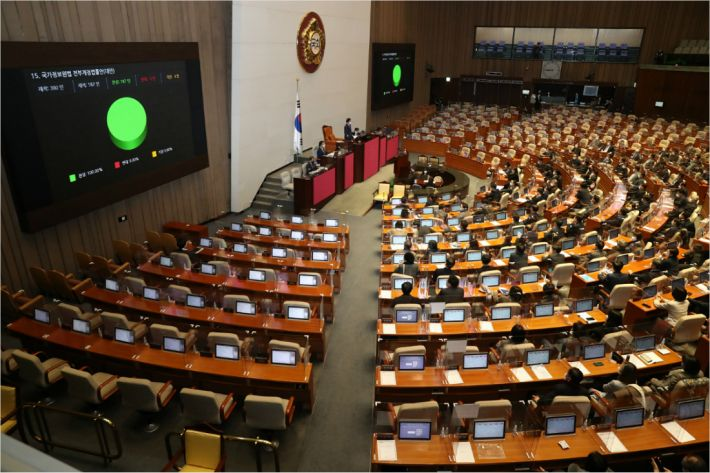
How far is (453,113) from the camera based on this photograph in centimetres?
2966

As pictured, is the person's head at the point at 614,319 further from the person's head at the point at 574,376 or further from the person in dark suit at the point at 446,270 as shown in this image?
the person in dark suit at the point at 446,270

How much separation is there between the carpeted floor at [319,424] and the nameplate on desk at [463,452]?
129 cm

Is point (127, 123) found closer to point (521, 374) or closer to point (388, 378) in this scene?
point (388, 378)

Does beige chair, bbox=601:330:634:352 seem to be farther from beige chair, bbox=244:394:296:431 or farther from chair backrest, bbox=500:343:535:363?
beige chair, bbox=244:394:296:431

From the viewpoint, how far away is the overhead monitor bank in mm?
9133

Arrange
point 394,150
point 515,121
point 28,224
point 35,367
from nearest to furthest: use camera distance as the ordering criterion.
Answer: point 35,367 → point 28,224 → point 394,150 → point 515,121

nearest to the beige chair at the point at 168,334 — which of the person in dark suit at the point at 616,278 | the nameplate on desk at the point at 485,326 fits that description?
the nameplate on desk at the point at 485,326

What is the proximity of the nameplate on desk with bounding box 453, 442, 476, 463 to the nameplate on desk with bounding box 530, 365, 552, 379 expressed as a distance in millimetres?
1829

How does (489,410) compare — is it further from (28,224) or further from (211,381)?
(28,224)

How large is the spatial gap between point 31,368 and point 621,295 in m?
9.40

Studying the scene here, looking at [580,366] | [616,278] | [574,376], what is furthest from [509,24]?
[574,376]

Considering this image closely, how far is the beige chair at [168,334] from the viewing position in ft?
24.1

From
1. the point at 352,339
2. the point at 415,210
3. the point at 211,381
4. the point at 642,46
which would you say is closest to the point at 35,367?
the point at 211,381

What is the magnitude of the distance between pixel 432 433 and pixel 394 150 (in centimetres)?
1745
